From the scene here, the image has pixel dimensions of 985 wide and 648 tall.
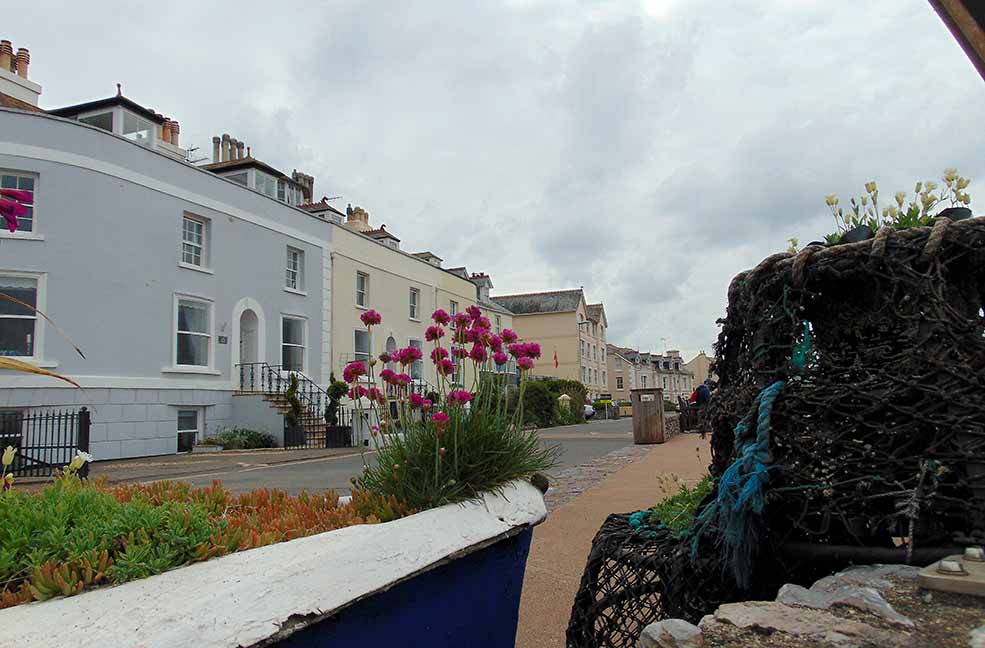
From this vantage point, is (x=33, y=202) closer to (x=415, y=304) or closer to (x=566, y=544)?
(x=566, y=544)

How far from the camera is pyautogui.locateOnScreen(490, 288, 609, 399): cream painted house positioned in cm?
4916

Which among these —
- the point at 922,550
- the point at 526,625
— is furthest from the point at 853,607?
the point at 526,625

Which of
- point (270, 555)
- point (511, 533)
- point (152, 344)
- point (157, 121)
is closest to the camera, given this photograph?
point (270, 555)

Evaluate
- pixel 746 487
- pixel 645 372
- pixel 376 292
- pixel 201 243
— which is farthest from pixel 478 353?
pixel 645 372

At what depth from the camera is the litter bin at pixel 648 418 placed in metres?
16.0

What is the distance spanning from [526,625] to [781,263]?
7.70ft

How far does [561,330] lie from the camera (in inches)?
1949

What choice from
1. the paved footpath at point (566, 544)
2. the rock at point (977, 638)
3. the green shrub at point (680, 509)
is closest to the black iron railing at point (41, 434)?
→ the paved footpath at point (566, 544)

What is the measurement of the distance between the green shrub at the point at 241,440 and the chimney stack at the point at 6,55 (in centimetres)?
1091

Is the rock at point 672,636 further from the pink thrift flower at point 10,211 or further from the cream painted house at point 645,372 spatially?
the cream painted house at point 645,372

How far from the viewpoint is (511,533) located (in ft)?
7.63

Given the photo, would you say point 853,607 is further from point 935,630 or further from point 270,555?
point 270,555

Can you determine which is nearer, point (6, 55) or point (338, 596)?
point (338, 596)

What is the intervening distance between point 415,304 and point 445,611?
2417 centimetres
